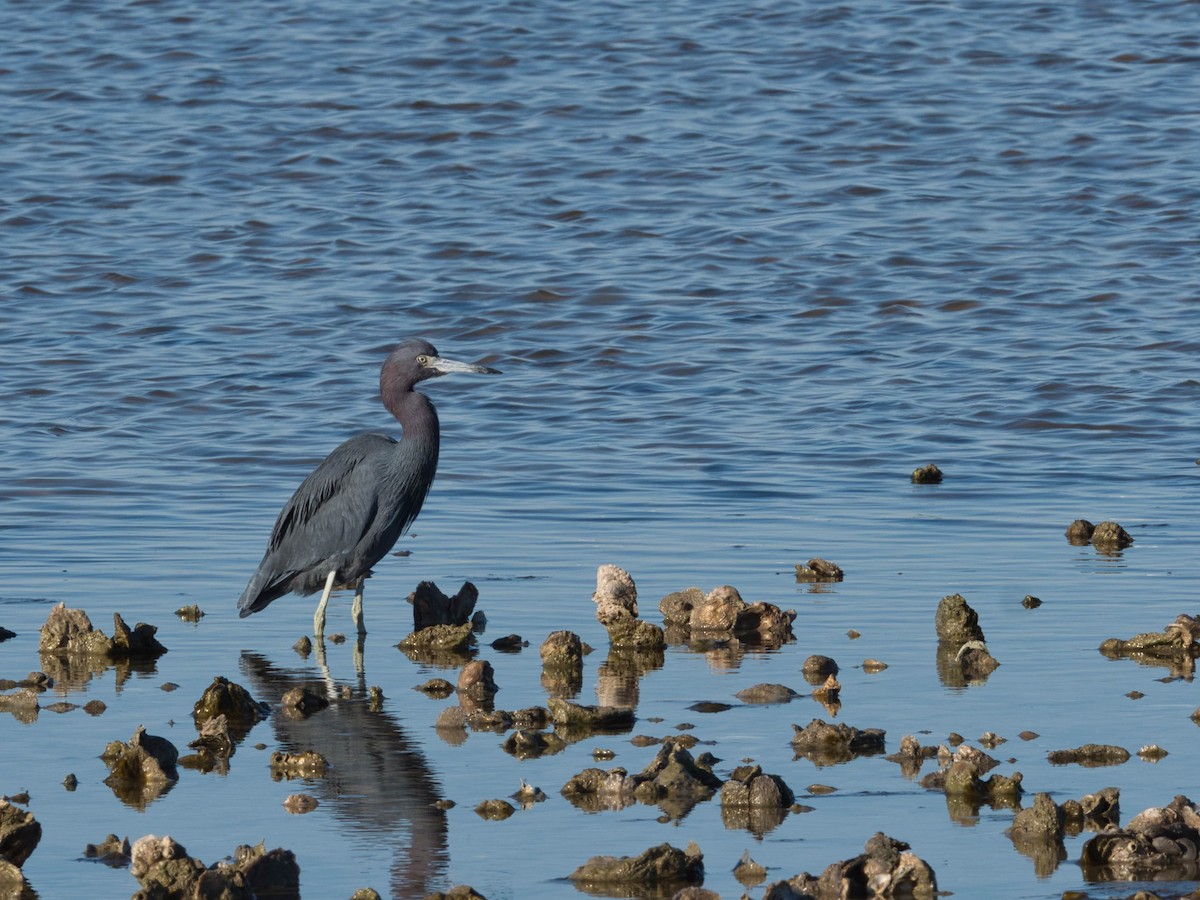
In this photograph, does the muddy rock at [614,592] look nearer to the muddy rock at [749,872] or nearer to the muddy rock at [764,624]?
the muddy rock at [764,624]

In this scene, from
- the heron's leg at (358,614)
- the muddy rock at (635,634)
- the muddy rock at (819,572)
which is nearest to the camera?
the muddy rock at (635,634)

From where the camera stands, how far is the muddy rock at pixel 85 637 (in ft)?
31.9

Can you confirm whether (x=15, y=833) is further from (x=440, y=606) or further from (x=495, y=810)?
(x=440, y=606)

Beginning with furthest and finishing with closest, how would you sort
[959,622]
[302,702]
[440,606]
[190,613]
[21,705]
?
[190,613] < [440,606] < [959,622] < [302,702] < [21,705]

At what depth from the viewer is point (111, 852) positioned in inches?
269

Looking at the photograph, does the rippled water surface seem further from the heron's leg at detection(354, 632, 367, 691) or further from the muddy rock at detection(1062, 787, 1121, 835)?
the muddy rock at detection(1062, 787, 1121, 835)

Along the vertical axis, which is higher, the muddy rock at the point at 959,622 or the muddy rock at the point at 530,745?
the muddy rock at the point at 530,745

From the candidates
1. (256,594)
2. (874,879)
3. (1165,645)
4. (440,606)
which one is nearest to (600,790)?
(874,879)

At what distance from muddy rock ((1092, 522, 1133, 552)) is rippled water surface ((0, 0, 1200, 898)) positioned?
13 centimetres

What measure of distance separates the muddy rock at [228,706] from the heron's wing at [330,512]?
2.42m

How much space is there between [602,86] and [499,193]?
4269mm

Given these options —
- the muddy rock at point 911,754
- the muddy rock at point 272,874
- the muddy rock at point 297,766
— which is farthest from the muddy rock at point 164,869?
the muddy rock at point 911,754

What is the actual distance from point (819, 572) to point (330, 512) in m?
2.58

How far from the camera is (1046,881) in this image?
21.7 ft
